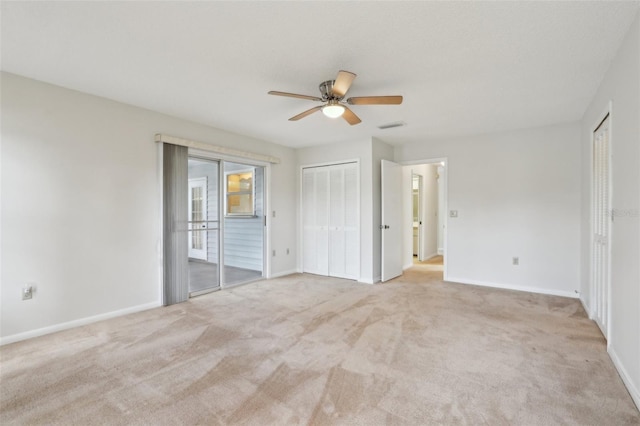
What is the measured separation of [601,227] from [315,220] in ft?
13.0

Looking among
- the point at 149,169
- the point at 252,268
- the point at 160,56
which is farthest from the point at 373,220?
the point at 160,56

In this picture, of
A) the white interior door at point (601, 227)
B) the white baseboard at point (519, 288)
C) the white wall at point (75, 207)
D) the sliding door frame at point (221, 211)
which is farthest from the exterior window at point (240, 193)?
the white interior door at point (601, 227)

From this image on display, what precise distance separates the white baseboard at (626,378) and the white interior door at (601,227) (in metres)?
0.46

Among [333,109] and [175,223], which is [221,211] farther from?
[333,109]

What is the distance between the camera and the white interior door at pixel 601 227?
2770mm

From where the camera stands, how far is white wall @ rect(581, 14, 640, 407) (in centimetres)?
192

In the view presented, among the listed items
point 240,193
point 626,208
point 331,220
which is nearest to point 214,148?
point 240,193

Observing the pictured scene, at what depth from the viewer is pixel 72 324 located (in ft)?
10.0

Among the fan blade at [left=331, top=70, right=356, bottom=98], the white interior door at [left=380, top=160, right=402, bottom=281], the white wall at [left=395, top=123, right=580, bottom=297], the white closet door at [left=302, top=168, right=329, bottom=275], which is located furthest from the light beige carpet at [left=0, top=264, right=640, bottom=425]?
the fan blade at [left=331, top=70, right=356, bottom=98]

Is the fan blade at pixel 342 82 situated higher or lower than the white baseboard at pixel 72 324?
higher

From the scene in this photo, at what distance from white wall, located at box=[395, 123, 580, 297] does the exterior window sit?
132 inches

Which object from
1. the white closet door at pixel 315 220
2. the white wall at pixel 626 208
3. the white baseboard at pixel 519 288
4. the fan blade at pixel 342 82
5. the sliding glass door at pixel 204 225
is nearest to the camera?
the white wall at pixel 626 208

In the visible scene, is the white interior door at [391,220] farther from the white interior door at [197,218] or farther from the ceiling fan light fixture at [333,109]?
the white interior door at [197,218]

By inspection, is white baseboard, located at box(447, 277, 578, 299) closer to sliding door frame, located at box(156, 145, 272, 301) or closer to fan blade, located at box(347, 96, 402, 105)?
sliding door frame, located at box(156, 145, 272, 301)
